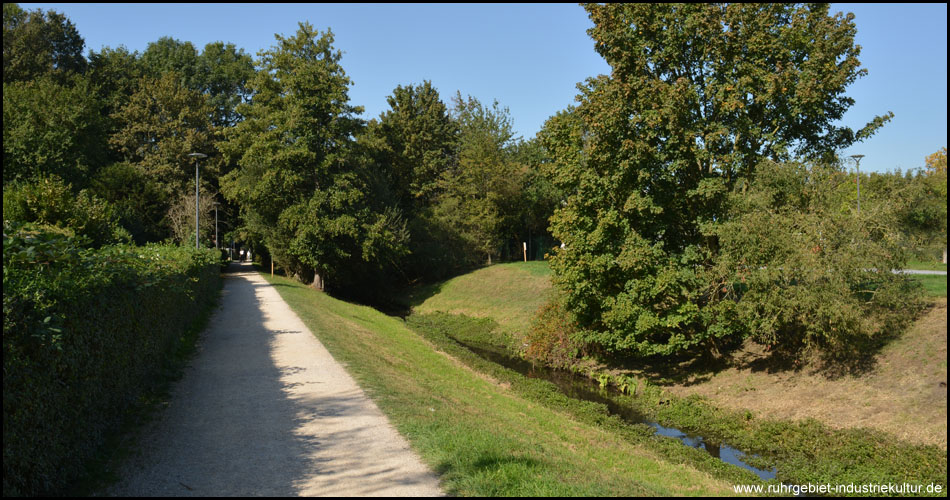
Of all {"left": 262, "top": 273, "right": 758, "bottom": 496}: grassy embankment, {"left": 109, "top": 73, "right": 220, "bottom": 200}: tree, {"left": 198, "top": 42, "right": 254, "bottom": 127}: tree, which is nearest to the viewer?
{"left": 262, "top": 273, "right": 758, "bottom": 496}: grassy embankment

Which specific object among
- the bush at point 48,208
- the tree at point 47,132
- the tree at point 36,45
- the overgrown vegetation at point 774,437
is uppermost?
the tree at point 36,45

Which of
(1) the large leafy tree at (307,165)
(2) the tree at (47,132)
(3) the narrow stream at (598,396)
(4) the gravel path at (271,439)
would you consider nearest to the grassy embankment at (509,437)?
(4) the gravel path at (271,439)

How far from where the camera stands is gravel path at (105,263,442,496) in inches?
249

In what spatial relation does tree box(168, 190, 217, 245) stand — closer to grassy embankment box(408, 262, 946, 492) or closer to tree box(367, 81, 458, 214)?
tree box(367, 81, 458, 214)

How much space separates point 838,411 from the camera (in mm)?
13070

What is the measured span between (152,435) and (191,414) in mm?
1086

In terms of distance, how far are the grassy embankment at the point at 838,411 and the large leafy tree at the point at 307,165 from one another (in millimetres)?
21457

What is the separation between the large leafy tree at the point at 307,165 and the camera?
33.3 m

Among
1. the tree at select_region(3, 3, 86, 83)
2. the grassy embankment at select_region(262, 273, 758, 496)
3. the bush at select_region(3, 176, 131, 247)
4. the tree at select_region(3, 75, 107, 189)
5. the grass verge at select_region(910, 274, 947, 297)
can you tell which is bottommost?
the grassy embankment at select_region(262, 273, 758, 496)

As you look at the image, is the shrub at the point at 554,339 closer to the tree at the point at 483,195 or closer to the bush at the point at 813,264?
the bush at the point at 813,264

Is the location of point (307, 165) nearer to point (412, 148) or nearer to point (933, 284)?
point (412, 148)

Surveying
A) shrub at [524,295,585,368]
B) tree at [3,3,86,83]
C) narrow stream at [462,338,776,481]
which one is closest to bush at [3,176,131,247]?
narrow stream at [462,338,776,481]

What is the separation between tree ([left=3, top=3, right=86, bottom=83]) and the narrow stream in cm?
4416

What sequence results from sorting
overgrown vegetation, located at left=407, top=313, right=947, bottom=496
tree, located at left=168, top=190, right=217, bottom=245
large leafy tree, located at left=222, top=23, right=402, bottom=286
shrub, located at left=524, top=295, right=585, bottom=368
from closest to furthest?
overgrown vegetation, located at left=407, top=313, right=947, bottom=496
shrub, located at left=524, top=295, right=585, bottom=368
large leafy tree, located at left=222, top=23, right=402, bottom=286
tree, located at left=168, top=190, right=217, bottom=245
